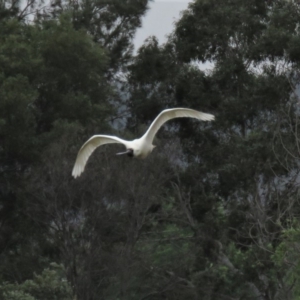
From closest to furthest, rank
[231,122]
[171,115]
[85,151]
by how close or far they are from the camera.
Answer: [171,115], [85,151], [231,122]

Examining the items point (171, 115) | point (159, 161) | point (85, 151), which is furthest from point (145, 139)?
point (159, 161)

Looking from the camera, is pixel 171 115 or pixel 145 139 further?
pixel 145 139

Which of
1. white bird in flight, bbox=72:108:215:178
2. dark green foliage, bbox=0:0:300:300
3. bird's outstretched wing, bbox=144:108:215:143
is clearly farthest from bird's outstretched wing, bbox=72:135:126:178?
dark green foliage, bbox=0:0:300:300

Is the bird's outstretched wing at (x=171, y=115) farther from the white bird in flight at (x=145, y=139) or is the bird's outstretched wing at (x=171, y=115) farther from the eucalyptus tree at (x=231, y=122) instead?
the eucalyptus tree at (x=231, y=122)

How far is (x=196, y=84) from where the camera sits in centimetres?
2845

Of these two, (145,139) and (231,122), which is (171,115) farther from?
(231,122)

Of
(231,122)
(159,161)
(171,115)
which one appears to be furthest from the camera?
(231,122)

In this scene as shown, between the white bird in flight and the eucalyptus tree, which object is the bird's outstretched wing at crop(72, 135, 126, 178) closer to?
the white bird in flight

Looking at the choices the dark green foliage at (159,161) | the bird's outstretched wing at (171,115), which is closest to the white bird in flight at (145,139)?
the bird's outstretched wing at (171,115)

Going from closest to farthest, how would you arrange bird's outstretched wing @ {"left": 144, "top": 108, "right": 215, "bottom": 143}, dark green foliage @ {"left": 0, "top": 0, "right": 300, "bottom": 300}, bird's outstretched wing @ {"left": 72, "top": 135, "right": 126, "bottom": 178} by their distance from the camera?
bird's outstretched wing @ {"left": 144, "top": 108, "right": 215, "bottom": 143}, bird's outstretched wing @ {"left": 72, "top": 135, "right": 126, "bottom": 178}, dark green foliage @ {"left": 0, "top": 0, "right": 300, "bottom": 300}

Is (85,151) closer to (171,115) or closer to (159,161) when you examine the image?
(171,115)

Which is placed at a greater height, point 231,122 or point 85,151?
point 231,122

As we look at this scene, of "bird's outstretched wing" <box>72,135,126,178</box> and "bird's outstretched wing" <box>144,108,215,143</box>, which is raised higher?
"bird's outstretched wing" <box>144,108,215,143</box>

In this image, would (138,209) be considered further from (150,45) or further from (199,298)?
(150,45)
